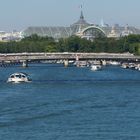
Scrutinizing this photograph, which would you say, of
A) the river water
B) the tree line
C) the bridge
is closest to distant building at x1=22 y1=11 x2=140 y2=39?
the tree line

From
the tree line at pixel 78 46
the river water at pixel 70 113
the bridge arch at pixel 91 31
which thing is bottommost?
the river water at pixel 70 113

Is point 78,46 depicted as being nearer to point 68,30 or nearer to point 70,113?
point 68,30

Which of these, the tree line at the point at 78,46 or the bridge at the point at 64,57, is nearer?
the bridge at the point at 64,57

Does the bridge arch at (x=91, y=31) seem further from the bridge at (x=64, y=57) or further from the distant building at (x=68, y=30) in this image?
the bridge at (x=64, y=57)

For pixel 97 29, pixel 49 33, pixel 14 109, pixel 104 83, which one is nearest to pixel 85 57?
pixel 104 83

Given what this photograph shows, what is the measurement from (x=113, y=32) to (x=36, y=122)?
127583 millimetres

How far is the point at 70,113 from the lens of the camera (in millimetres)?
33938

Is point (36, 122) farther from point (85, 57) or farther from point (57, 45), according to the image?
point (57, 45)

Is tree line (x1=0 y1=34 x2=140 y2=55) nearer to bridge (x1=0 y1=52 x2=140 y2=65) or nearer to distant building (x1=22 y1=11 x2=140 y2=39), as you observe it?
bridge (x1=0 y1=52 x2=140 y2=65)

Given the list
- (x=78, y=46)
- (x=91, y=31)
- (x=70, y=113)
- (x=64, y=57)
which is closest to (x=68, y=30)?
(x=91, y=31)

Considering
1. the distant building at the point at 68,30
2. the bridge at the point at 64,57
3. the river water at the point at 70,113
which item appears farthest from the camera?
the distant building at the point at 68,30

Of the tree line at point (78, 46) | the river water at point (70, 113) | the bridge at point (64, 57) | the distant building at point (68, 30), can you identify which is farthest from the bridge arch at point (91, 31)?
the river water at point (70, 113)

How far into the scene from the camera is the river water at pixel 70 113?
28.4 meters

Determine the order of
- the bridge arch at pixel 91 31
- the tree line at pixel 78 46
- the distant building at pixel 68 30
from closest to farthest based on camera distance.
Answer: the tree line at pixel 78 46, the bridge arch at pixel 91 31, the distant building at pixel 68 30
